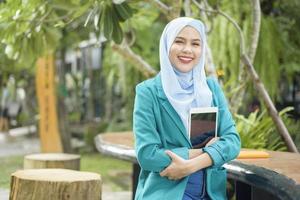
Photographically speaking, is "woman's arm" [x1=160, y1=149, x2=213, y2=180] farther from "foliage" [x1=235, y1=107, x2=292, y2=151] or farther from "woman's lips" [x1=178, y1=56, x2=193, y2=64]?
"foliage" [x1=235, y1=107, x2=292, y2=151]

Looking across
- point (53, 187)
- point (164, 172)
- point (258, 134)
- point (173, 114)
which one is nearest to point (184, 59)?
point (173, 114)

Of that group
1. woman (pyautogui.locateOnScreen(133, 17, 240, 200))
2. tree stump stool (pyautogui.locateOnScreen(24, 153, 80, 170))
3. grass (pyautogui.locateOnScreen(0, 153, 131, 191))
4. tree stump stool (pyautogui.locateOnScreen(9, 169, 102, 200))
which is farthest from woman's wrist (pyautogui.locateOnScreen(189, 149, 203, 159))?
grass (pyautogui.locateOnScreen(0, 153, 131, 191))

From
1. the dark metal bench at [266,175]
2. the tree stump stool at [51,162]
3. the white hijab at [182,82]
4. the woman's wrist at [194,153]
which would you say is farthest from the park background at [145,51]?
the woman's wrist at [194,153]

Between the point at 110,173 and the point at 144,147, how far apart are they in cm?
644

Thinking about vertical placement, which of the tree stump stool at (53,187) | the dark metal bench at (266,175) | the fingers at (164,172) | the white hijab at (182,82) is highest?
the white hijab at (182,82)

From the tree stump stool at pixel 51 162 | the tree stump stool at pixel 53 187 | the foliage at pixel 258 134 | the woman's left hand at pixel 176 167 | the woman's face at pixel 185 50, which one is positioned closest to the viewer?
the woman's left hand at pixel 176 167

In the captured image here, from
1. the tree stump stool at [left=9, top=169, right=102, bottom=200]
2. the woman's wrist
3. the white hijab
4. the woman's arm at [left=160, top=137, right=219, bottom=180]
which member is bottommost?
the tree stump stool at [left=9, top=169, right=102, bottom=200]

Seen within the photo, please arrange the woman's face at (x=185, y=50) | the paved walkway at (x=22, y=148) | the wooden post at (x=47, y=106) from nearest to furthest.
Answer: the woman's face at (x=185, y=50)
the paved walkway at (x=22, y=148)
the wooden post at (x=47, y=106)

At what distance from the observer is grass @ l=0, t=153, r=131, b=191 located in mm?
7368

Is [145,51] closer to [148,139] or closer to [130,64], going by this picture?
[130,64]

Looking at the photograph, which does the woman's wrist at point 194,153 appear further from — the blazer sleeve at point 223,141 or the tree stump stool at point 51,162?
the tree stump stool at point 51,162

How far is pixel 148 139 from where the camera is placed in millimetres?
2250

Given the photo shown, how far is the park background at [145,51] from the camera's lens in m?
4.59

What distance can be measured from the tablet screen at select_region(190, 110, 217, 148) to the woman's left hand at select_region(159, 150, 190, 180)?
147mm
